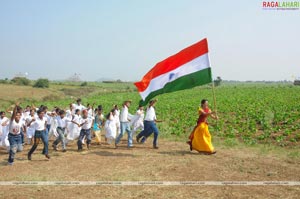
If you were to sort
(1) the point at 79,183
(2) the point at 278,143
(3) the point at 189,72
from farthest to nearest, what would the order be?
(2) the point at 278,143
(3) the point at 189,72
(1) the point at 79,183

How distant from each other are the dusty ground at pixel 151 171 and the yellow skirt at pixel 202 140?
0.29 meters

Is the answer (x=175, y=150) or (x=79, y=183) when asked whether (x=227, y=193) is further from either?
(x=175, y=150)

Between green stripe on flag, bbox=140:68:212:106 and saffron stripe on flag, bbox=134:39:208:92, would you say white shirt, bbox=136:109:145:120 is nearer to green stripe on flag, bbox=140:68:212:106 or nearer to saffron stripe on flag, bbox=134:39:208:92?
saffron stripe on flag, bbox=134:39:208:92

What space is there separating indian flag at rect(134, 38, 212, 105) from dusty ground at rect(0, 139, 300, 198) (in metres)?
2.37

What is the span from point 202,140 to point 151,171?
8.70 feet

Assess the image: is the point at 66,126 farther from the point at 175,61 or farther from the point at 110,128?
the point at 175,61

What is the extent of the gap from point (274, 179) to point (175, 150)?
4.41 m

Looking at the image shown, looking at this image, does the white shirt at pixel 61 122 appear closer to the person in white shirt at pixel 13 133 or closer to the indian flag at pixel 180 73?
the person in white shirt at pixel 13 133

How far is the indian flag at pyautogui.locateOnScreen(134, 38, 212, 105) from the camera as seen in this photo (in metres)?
10.6

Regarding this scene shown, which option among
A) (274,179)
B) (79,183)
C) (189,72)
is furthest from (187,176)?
(189,72)

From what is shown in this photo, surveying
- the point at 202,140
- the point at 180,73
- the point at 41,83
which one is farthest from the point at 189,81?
the point at 41,83

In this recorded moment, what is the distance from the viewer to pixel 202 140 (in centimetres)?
1081

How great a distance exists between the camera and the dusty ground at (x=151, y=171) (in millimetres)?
7172

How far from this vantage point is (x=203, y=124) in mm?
10898
